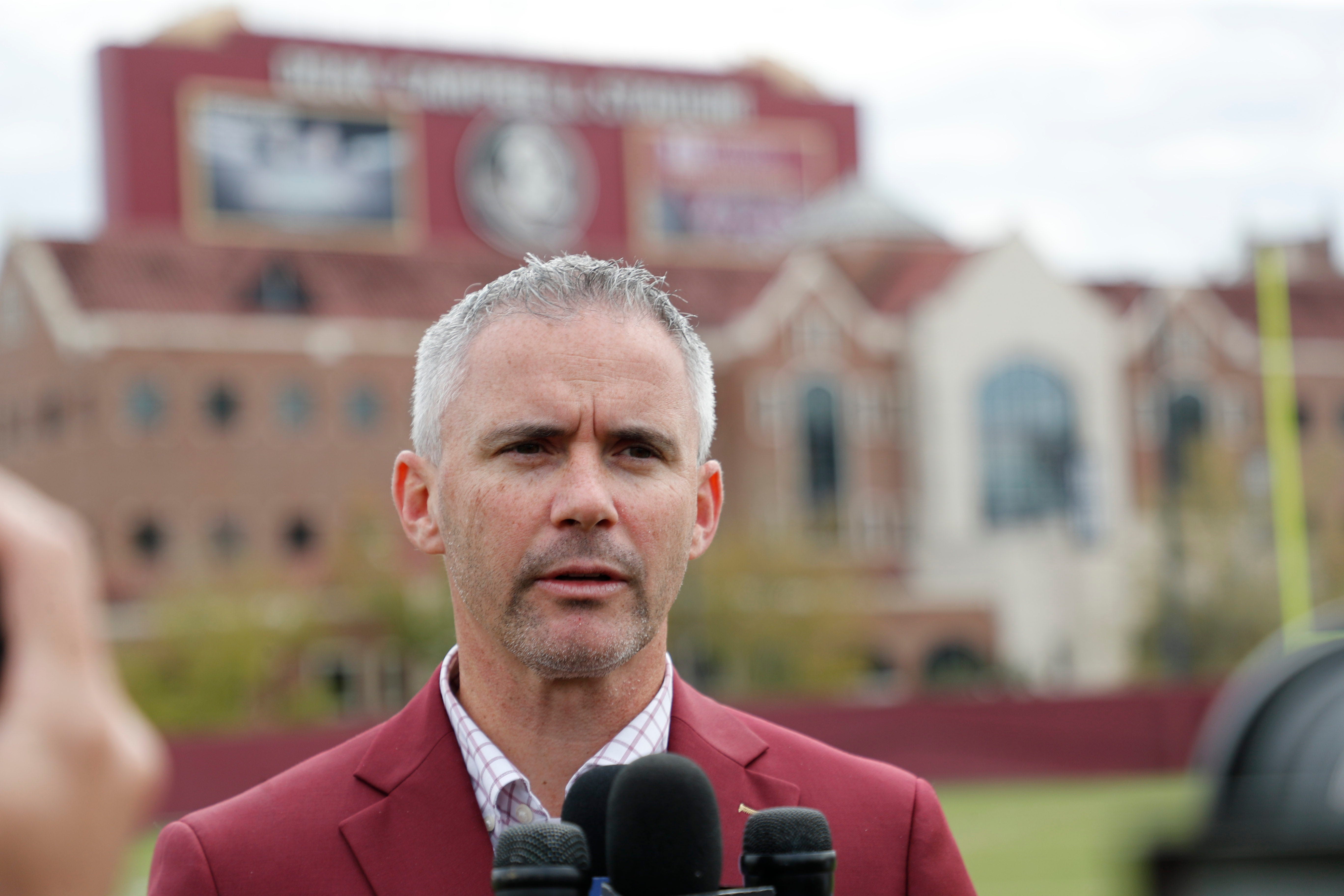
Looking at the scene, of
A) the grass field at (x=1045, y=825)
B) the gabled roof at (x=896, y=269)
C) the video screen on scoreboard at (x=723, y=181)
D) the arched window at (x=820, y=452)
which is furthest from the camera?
the video screen on scoreboard at (x=723, y=181)

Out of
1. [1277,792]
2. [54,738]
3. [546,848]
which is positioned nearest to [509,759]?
[546,848]

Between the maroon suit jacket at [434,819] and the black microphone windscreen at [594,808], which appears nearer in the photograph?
the black microphone windscreen at [594,808]

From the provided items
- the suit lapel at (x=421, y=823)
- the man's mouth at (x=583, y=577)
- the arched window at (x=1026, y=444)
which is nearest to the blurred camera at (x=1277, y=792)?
the man's mouth at (x=583, y=577)

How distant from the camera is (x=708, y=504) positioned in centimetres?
279

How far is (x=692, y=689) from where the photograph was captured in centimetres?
279

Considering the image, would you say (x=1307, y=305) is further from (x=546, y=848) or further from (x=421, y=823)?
(x=546, y=848)

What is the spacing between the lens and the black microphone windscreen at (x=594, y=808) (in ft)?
6.11

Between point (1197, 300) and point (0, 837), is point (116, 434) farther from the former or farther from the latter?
point (0, 837)

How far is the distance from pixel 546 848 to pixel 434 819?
41.2 inches

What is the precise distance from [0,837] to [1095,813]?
27152 millimetres

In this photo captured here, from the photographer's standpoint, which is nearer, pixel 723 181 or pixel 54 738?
pixel 54 738

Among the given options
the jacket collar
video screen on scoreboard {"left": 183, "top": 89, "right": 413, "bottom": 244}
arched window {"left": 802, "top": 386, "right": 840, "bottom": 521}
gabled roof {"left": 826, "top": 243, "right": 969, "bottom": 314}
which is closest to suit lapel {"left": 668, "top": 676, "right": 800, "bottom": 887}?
the jacket collar

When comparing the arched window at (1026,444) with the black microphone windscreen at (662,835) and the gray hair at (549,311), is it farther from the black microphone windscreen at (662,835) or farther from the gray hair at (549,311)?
the black microphone windscreen at (662,835)

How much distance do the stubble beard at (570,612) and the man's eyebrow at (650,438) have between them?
15cm
